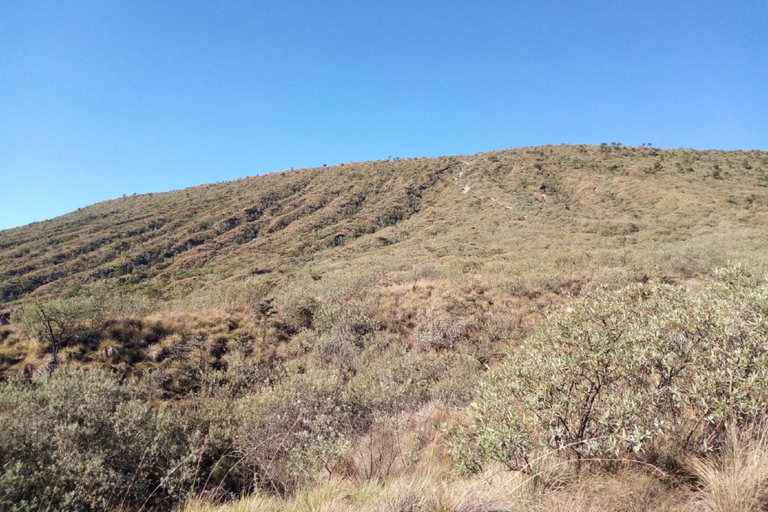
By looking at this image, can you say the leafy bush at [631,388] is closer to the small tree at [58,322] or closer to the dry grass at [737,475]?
the dry grass at [737,475]

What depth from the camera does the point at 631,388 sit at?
3.31m

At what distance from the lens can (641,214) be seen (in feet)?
105

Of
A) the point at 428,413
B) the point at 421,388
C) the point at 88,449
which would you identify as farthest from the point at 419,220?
the point at 88,449

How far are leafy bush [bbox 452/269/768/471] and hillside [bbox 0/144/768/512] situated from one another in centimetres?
2

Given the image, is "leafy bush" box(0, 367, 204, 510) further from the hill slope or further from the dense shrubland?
the hill slope

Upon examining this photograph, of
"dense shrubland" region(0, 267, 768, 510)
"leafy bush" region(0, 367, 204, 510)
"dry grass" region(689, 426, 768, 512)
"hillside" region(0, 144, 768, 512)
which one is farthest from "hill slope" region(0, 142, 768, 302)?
"leafy bush" region(0, 367, 204, 510)

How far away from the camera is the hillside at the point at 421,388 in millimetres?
2941

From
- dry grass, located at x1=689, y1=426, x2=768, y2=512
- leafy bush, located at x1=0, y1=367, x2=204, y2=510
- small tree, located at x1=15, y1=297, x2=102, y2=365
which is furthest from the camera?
small tree, located at x1=15, y1=297, x2=102, y2=365

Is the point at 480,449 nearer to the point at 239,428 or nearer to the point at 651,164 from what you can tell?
the point at 239,428

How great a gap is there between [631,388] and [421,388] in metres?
4.23

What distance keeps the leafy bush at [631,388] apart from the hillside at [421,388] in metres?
0.02

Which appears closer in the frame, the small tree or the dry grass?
the dry grass

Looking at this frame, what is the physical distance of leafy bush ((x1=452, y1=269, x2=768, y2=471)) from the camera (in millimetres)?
2906

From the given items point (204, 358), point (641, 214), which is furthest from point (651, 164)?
point (204, 358)
